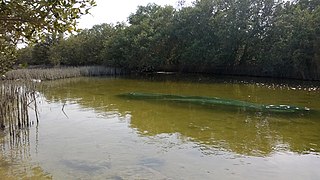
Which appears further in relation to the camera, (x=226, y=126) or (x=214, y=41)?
(x=214, y=41)

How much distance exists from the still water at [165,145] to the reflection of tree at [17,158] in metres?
0.02

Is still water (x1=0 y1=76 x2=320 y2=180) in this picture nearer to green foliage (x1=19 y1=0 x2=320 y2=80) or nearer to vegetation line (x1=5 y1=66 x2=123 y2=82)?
vegetation line (x1=5 y1=66 x2=123 y2=82)

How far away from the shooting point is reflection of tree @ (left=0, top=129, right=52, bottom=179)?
7168mm

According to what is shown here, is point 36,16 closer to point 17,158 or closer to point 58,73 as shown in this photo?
point 17,158

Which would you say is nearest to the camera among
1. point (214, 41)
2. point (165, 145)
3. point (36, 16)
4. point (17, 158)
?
point (36, 16)

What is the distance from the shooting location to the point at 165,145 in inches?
379

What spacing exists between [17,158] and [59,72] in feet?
85.6

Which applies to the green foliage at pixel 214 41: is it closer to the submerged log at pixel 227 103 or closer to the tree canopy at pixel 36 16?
the submerged log at pixel 227 103

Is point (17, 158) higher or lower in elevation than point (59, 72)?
lower

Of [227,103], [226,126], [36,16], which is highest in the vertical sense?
[36,16]

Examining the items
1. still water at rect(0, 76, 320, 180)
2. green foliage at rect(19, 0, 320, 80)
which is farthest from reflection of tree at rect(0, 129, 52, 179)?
green foliage at rect(19, 0, 320, 80)

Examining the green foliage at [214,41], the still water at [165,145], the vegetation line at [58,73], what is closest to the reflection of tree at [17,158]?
the still water at [165,145]

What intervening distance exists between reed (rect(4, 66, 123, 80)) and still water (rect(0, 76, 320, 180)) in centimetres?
1371

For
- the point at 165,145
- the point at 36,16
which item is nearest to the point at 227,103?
the point at 165,145
